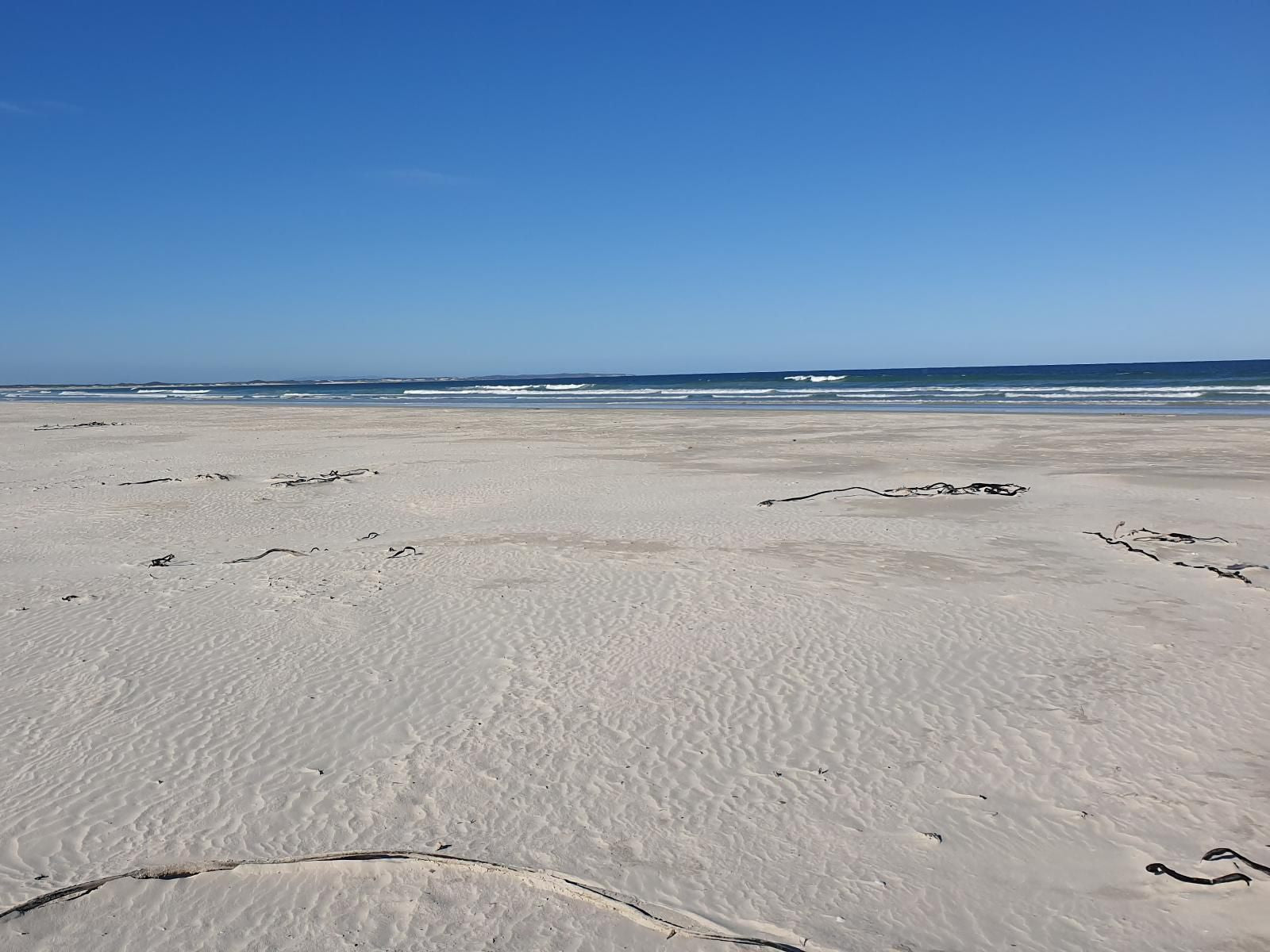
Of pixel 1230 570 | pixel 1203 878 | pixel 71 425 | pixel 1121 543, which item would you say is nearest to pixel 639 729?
pixel 1203 878

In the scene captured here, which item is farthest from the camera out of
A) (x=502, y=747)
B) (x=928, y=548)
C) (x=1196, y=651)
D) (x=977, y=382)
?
(x=977, y=382)

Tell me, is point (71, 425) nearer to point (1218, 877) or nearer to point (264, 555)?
point (264, 555)

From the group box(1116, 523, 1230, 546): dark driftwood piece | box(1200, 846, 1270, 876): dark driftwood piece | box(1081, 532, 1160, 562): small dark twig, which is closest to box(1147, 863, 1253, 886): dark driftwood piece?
box(1200, 846, 1270, 876): dark driftwood piece

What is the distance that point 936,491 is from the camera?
11.9 m

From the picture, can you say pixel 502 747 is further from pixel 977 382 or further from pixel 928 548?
pixel 977 382

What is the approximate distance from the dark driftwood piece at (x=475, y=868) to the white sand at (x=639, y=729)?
27 mm

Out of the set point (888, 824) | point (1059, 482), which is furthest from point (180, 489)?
point (1059, 482)

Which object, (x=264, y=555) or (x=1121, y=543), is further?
(x=1121, y=543)

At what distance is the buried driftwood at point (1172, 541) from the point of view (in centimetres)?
737

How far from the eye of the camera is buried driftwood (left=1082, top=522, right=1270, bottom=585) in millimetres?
7373

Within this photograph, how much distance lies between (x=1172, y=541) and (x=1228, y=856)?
6216 millimetres

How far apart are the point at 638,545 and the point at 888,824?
17.6 ft

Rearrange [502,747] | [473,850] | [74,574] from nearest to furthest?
[473,850]
[502,747]
[74,574]

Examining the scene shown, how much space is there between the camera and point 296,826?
3.57 meters
